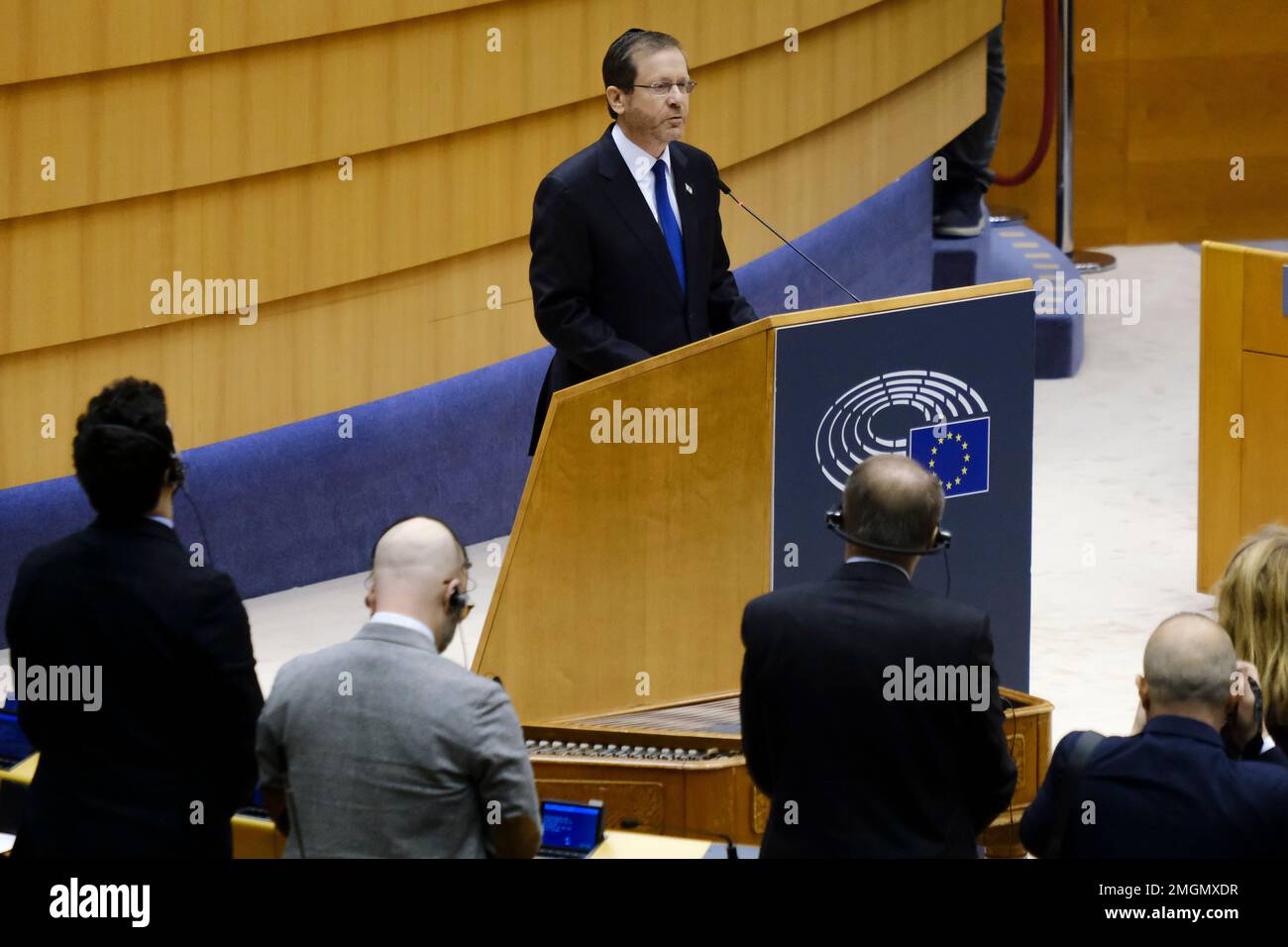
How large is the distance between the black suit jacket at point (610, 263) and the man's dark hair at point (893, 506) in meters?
1.60

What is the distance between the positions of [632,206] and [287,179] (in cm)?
190

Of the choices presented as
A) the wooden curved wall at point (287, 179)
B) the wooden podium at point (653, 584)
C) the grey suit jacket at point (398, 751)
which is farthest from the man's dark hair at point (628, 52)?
the grey suit jacket at point (398, 751)

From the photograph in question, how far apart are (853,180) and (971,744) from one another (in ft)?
20.5

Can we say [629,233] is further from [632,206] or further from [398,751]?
[398,751]

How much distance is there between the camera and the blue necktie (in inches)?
197

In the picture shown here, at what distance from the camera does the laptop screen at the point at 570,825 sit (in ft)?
11.7

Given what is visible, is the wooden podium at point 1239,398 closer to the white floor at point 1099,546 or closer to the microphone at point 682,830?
the white floor at point 1099,546

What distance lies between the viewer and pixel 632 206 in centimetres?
493

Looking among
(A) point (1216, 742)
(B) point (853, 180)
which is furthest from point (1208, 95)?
(A) point (1216, 742)

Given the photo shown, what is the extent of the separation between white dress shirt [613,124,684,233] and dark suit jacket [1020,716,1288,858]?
2.29m

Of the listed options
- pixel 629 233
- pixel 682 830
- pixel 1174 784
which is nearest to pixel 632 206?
pixel 629 233

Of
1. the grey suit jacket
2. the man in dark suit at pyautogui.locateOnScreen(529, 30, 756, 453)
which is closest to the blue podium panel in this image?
the man in dark suit at pyautogui.locateOnScreen(529, 30, 756, 453)

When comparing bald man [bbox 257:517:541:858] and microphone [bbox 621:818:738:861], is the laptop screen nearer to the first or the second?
microphone [bbox 621:818:738:861]

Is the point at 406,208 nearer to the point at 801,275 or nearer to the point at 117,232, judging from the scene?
the point at 117,232
